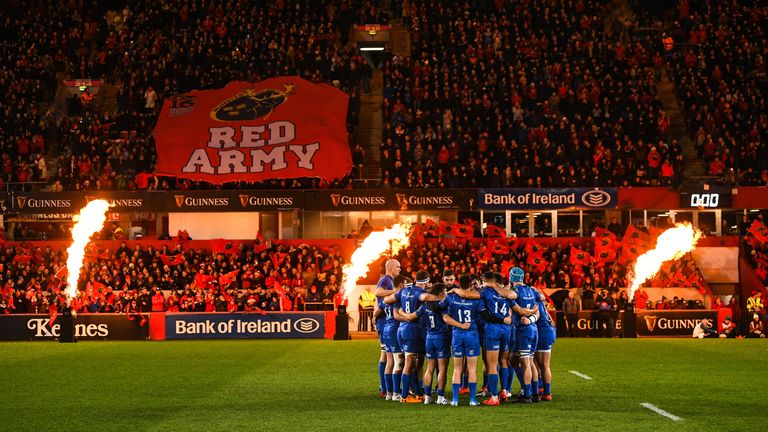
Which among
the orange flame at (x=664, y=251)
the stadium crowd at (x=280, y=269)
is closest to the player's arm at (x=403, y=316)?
the stadium crowd at (x=280, y=269)

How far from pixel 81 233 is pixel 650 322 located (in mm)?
19063

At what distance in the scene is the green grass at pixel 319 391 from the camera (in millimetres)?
13336

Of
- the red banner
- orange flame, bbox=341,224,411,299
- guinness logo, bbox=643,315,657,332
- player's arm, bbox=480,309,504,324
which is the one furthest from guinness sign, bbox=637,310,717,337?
player's arm, bbox=480,309,504,324

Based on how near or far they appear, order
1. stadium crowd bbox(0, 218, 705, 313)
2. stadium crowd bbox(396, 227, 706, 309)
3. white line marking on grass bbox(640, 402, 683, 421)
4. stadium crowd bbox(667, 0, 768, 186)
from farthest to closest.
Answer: stadium crowd bbox(667, 0, 768, 186)
stadium crowd bbox(396, 227, 706, 309)
stadium crowd bbox(0, 218, 705, 313)
white line marking on grass bbox(640, 402, 683, 421)

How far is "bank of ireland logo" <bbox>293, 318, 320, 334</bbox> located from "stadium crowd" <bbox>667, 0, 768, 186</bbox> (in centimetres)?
1570

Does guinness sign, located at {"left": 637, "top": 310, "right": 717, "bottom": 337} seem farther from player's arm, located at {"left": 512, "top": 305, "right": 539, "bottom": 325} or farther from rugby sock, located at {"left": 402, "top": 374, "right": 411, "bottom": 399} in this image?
rugby sock, located at {"left": 402, "top": 374, "right": 411, "bottom": 399}

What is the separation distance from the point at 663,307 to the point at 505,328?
63.8ft

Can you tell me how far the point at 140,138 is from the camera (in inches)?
1588

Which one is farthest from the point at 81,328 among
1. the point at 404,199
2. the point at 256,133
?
the point at 404,199

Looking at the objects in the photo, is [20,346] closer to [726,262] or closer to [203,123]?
[203,123]

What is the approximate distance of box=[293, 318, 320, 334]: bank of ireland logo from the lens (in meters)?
31.5

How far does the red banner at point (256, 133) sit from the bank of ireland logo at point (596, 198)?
8624 millimetres

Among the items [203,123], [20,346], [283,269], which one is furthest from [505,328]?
[203,123]

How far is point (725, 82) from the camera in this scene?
4178 cm
